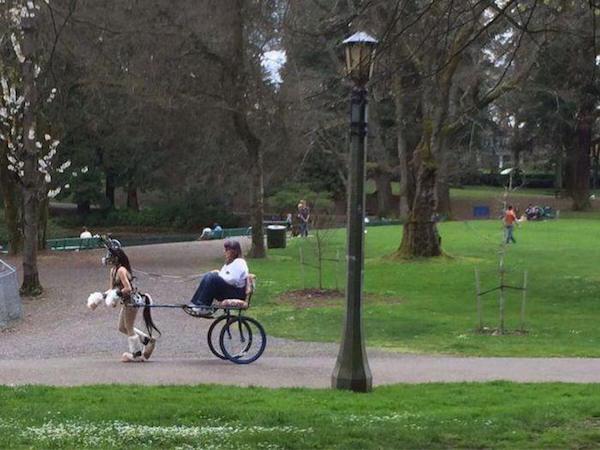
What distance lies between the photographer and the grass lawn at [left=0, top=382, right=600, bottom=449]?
6648 millimetres

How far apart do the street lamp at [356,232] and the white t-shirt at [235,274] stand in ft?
10.1

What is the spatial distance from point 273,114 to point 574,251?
12824 mm

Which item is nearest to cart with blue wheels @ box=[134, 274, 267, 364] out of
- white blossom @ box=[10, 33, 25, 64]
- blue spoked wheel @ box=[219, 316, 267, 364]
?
blue spoked wheel @ box=[219, 316, 267, 364]

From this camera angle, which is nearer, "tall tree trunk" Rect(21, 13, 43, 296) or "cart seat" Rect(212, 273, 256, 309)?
"cart seat" Rect(212, 273, 256, 309)

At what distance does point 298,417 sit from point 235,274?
516 centimetres

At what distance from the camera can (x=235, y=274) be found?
41.8 feet

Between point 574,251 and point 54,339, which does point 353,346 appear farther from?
point 574,251

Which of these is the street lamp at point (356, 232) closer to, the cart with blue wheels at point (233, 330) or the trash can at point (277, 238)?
the cart with blue wheels at point (233, 330)

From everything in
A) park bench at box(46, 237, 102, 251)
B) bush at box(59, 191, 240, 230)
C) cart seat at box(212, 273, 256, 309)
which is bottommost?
park bench at box(46, 237, 102, 251)

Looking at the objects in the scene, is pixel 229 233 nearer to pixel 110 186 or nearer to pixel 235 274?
pixel 110 186

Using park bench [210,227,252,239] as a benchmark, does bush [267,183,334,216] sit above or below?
above

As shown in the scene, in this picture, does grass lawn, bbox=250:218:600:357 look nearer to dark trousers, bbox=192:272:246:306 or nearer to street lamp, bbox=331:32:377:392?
dark trousers, bbox=192:272:246:306

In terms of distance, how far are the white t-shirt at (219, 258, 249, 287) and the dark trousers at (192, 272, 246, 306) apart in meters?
0.06

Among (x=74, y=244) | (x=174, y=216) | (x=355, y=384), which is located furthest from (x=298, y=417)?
(x=174, y=216)
